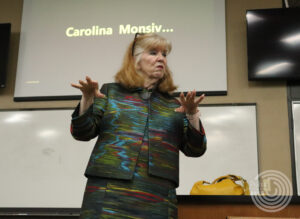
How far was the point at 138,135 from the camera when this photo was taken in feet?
4.55

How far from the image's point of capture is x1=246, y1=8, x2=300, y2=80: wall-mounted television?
11.4 feet

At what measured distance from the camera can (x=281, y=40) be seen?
354 centimetres

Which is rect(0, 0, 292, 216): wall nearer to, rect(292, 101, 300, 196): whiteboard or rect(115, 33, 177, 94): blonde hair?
rect(292, 101, 300, 196): whiteboard

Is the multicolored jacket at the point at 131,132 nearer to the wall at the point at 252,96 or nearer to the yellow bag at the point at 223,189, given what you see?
the yellow bag at the point at 223,189

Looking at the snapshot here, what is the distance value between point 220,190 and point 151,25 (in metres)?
2.29

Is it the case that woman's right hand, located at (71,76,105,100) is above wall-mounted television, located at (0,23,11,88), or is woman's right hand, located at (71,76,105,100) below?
below

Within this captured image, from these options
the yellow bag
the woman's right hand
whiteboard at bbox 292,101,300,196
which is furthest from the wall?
the woman's right hand

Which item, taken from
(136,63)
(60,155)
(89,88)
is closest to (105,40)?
(60,155)

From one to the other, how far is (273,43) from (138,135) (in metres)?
2.52

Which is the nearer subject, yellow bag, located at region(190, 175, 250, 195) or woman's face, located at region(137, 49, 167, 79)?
woman's face, located at region(137, 49, 167, 79)

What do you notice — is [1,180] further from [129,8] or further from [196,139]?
[196,139]

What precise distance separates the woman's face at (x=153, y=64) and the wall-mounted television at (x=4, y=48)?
8.31ft

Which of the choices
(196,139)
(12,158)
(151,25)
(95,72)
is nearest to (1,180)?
(12,158)

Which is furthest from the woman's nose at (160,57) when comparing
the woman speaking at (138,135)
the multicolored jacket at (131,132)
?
the multicolored jacket at (131,132)
